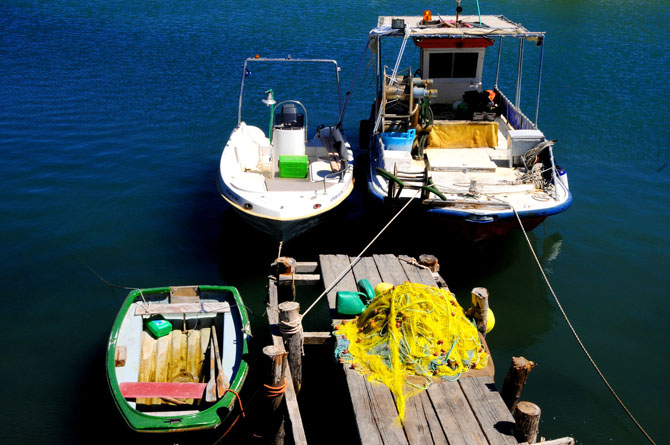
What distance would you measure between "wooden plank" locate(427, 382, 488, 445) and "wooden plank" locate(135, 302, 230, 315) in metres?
4.17

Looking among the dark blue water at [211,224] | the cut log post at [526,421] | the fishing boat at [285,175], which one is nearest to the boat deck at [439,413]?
the cut log post at [526,421]

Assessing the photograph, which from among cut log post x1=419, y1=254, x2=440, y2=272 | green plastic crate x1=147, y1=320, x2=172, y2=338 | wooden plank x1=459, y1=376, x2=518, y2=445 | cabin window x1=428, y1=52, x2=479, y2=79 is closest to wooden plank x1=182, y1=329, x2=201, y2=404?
green plastic crate x1=147, y1=320, x2=172, y2=338

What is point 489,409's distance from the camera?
7.19 meters

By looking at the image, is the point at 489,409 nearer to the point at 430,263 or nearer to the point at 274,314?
the point at 430,263

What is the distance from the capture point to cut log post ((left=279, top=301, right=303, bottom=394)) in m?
8.08

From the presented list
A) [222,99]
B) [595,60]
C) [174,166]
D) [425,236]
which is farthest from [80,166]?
[595,60]

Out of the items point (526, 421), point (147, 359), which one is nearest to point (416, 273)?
point (526, 421)

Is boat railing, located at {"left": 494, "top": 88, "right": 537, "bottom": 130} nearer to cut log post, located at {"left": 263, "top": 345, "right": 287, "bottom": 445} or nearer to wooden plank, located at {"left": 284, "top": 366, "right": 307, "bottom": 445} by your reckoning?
wooden plank, located at {"left": 284, "top": 366, "right": 307, "bottom": 445}

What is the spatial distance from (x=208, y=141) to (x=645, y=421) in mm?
15491

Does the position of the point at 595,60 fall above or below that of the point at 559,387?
above

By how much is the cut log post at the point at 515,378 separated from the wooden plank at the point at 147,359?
534 centimetres

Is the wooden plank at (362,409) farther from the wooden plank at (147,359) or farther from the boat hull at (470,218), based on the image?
the boat hull at (470,218)

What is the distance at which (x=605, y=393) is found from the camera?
10.2 m

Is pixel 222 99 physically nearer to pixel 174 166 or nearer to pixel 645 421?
pixel 174 166
